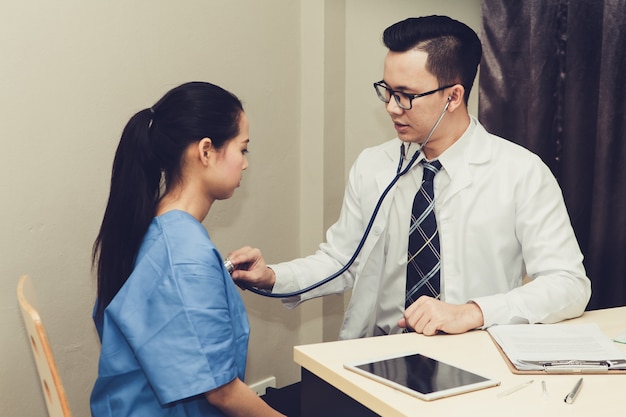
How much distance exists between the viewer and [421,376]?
112 centimetres

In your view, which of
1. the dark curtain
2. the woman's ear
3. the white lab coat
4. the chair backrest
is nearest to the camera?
the chair backrest

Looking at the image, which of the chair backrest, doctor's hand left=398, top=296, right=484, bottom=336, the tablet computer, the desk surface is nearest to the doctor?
doctor's hand left=398, top=296, right=484, bottom=336

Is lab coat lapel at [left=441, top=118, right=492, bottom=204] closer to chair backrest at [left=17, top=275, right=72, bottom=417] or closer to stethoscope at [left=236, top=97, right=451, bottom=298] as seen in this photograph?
stethoscope at [left=236, top=97, right=451, bottom=298]

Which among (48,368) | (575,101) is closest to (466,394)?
(48,368)

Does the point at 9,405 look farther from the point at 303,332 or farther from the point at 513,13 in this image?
the point at 513,13

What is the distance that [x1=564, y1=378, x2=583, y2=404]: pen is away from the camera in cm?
103

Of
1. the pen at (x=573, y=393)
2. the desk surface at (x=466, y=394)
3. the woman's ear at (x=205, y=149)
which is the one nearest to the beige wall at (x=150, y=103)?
the woman's ear at (x=205, y=149)

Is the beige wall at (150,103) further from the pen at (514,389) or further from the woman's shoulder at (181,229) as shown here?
the pen at (514,389)

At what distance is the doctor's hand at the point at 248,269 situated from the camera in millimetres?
1678

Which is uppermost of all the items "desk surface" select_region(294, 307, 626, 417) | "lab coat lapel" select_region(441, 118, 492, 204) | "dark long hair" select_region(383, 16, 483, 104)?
"dark long hair" select_region(383, 16, 483, 104)

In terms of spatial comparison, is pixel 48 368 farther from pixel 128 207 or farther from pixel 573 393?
pixel 573 393

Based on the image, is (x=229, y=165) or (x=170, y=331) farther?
(x=229, y=165)

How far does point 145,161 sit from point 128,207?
0.10 metres

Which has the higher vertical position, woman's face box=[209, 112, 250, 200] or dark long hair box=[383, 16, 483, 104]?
dark long hair box=[383, 16, 483, 104]
